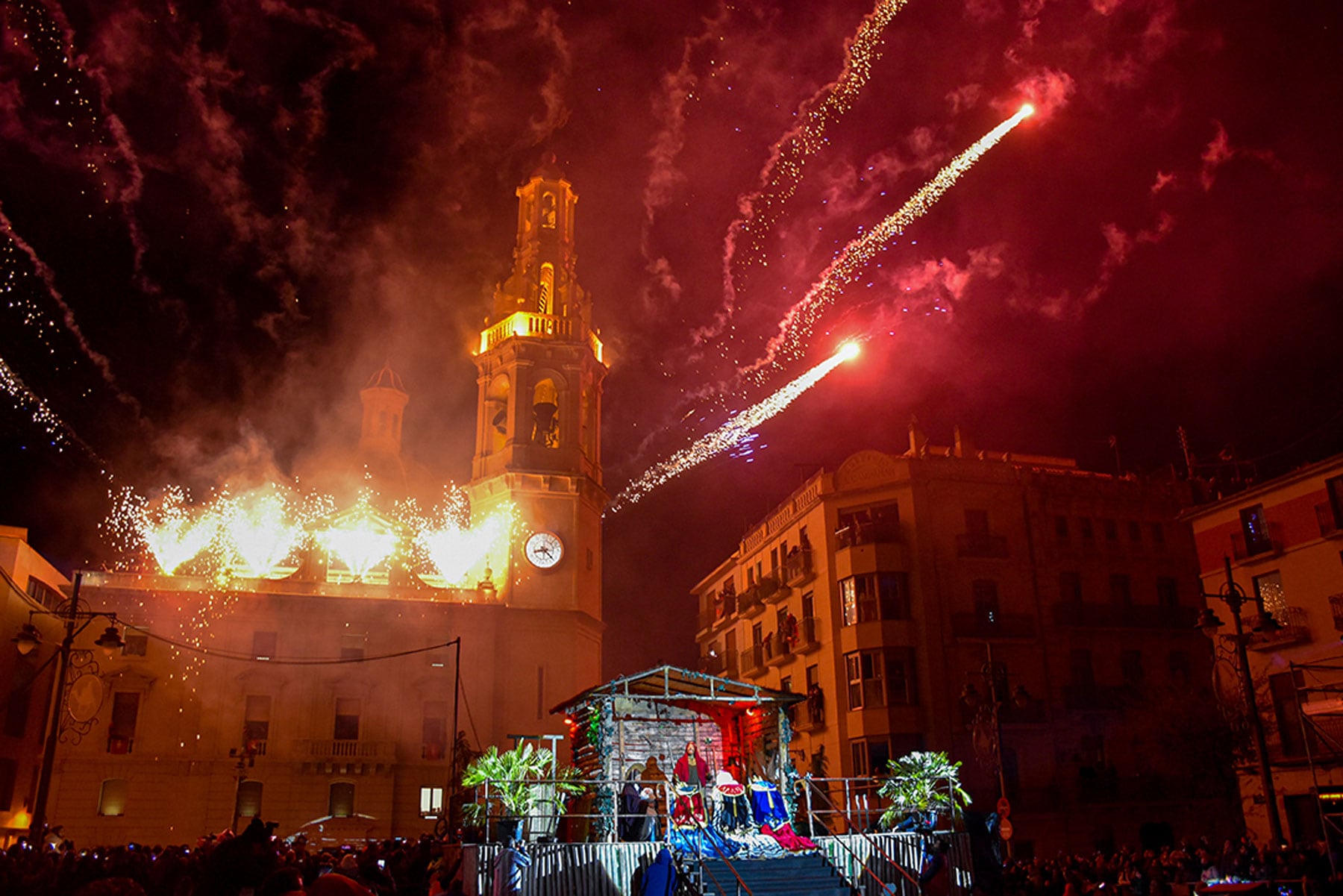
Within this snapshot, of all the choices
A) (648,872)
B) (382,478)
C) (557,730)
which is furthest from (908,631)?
(382,478)

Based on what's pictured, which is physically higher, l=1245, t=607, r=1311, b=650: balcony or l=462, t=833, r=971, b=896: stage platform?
l=1245, t=607, r=1311, b=650: balcony

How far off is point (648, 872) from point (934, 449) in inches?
1204

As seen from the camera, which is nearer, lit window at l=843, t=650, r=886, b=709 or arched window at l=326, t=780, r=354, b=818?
lit window at l=843, t=650, r=886, b=709

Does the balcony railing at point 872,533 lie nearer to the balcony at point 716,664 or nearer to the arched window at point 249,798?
the balcony at point 716,664

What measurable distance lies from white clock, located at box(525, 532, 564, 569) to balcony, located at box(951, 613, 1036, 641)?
19.2 metres

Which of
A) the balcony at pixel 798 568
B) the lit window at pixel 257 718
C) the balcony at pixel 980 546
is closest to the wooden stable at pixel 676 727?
the balcony at pixel 980 546

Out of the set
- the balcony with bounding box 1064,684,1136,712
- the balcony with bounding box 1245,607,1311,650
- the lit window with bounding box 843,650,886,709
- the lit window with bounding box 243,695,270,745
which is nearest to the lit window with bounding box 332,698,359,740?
the lit window with bounding box 243,695,270,745

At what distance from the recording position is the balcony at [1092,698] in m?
34.9

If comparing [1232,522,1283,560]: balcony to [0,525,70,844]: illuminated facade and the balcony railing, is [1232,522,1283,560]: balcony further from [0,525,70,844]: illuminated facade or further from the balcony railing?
[0,525,70,844]: illuminated facade

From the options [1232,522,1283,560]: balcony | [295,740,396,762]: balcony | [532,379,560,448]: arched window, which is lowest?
[295,740,396,762]: balcony

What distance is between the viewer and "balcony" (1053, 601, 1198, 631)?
118 ft

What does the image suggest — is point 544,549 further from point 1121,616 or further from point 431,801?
point 1121,616

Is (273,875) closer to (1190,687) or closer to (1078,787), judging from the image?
(1078,787)

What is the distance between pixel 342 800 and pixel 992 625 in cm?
2655
